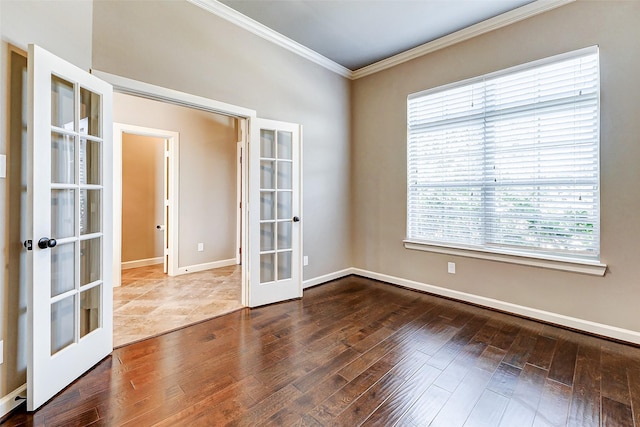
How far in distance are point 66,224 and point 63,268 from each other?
0.94 feet

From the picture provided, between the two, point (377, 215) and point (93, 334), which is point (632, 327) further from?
point (93, 334)

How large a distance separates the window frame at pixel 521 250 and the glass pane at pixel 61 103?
133 inches

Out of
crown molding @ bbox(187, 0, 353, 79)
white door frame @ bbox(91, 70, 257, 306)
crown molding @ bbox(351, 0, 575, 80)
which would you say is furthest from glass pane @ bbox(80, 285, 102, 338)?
crown molding @ bbox(351, 0, 575, 80)

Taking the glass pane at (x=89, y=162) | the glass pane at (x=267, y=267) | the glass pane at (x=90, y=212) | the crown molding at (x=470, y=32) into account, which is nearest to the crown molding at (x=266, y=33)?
the crown molding at (x=470, y=32)

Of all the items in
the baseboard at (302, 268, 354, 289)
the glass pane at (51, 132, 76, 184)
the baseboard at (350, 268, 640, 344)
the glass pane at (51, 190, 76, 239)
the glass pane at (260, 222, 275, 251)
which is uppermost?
the glass pane at (51, 132, 76, 184)

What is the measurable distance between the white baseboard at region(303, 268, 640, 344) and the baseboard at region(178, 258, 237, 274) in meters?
1.97

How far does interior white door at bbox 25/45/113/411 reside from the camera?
5.26 feet

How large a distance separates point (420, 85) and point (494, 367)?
3.14 metres

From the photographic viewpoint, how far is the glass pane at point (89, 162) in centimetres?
200

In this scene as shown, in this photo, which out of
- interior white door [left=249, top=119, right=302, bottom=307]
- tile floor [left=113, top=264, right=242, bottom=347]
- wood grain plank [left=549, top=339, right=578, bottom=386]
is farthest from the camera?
interior white door [left=249, top=119, right=302, bottom=307]

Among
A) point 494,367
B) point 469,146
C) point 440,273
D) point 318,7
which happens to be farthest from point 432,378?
point 318,7

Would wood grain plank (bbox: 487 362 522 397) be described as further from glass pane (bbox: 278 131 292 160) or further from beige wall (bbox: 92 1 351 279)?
glass pane (bbox: 278 131 292 160)

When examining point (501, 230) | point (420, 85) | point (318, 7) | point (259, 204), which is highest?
point (318, 7)

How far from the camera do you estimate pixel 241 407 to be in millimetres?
1654
